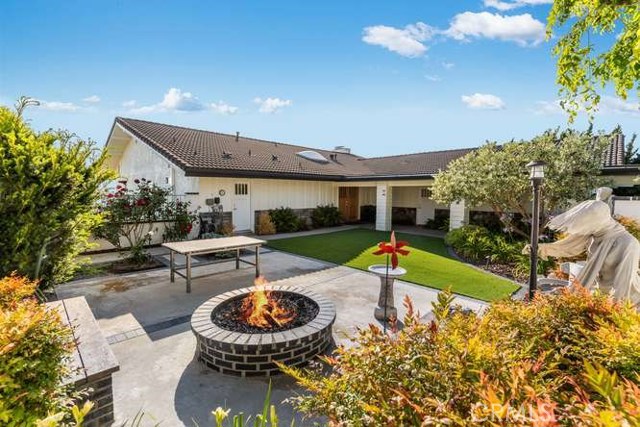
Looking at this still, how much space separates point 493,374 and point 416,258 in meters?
8.87

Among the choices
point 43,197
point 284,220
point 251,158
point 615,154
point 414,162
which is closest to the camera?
point 43,197

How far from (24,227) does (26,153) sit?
3.24 ft

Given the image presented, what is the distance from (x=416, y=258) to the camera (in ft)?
32.5

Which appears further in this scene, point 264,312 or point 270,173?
point 270,173

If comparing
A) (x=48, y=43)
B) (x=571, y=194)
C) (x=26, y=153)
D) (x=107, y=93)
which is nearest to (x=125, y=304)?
(x=26, y=153)

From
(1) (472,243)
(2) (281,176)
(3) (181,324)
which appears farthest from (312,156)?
(3) (181,324)

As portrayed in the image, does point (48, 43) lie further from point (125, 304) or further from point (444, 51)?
point (444, 51)

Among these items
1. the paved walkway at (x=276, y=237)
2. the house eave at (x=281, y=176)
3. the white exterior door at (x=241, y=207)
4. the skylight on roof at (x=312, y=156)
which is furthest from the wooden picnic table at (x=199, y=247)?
the skylight on roof at (x=312, y=156)

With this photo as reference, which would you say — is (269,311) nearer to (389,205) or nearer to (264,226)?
(264,226)

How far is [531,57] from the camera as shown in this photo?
27.7 ft

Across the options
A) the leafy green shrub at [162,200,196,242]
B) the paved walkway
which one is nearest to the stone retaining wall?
the paved walkway

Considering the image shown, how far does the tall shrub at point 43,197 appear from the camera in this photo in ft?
12.6

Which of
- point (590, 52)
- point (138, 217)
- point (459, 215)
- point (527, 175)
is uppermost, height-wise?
point (590, 52)

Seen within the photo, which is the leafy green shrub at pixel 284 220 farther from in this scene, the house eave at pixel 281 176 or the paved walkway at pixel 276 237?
the house eave at pixel 281 176
